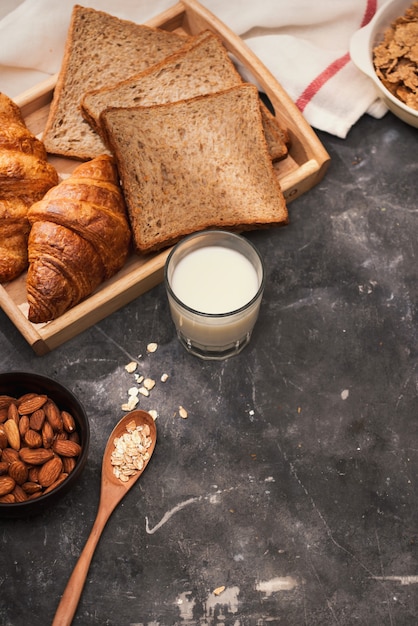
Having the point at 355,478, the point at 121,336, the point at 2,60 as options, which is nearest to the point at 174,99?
the point at 2,60

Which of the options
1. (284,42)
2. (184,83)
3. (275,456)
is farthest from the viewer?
(284,42)

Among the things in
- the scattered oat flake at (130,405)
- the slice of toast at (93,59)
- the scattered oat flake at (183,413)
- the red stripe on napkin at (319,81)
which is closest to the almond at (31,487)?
the scattered oat flake at (130,405)

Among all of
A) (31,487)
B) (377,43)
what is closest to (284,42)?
(377,43)

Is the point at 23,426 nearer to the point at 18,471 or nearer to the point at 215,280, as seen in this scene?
the point at 18,471

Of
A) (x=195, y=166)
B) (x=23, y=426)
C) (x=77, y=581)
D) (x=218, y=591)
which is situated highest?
(x=195, y=166)

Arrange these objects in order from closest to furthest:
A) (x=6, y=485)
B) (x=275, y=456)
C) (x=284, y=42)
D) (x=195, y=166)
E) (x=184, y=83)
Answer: (x=6, y=485), (x=275, y=456), (x=195, y=166), (x=184, y=83), (x=284, y=42)

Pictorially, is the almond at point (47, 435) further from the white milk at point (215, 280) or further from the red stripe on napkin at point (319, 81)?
the red stripe on napkin at point (319, 81)

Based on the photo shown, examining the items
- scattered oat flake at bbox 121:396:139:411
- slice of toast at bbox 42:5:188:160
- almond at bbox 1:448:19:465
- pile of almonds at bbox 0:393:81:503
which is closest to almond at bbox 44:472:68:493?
pile of almonds at bbox 0:393:81:503
